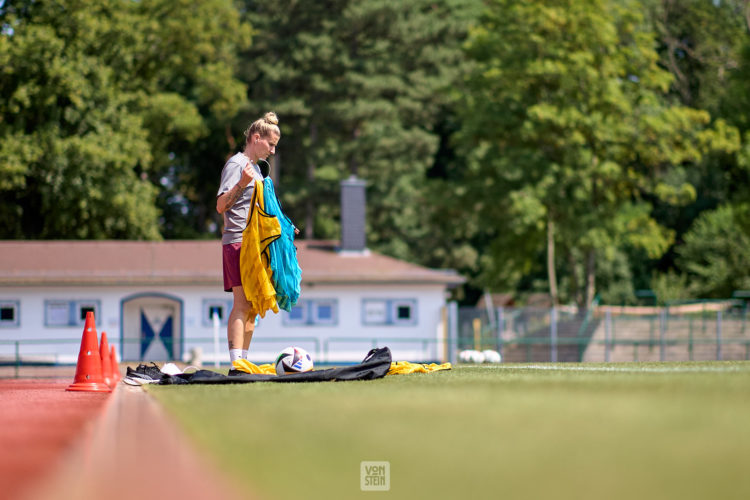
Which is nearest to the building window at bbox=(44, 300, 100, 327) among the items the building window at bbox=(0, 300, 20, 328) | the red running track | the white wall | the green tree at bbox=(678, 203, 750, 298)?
the white wall

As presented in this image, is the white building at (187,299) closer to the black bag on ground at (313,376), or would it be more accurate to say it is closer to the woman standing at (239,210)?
the woman standing at (239,210)

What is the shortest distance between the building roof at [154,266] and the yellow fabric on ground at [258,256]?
30.9m

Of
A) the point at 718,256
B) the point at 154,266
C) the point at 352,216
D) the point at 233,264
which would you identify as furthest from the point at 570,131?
the point at 233,264

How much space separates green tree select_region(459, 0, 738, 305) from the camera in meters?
45.4

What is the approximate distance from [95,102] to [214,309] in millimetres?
10540

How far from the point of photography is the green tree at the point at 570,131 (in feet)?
149

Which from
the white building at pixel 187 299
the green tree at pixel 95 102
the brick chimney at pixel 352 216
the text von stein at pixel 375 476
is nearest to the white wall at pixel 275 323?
the white building at pixel 187 299

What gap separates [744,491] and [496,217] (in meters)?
46.0

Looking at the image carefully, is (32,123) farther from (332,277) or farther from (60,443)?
(60,443)

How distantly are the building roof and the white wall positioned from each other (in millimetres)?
458

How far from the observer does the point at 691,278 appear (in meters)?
59.2

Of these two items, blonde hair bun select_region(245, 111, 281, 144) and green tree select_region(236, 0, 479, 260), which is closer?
blonde hair bun select_region(245, 111, 281, 144)

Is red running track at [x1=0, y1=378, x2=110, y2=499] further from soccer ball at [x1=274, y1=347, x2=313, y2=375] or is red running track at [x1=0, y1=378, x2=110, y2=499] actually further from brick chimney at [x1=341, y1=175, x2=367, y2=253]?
brick chimney at [x1=341, y1=175, x2=367, y2=253]

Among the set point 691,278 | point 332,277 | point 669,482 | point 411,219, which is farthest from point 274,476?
point 691,278
